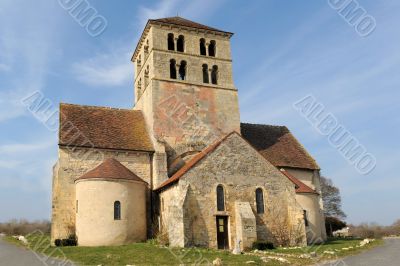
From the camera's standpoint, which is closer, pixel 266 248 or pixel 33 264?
pixel 33 264

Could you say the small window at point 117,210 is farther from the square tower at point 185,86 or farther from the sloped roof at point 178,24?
the sloped roof at point 178,24

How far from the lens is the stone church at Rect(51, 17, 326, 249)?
23484 mm

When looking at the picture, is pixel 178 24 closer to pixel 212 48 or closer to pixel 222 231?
pixel 212 48

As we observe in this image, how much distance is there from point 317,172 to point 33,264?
24.1 metres

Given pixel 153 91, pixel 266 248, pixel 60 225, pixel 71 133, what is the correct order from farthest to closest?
pixel 153 91, pixel 71 133, pixel 60 225, pixel 266 248

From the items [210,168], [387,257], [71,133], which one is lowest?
[387,257]

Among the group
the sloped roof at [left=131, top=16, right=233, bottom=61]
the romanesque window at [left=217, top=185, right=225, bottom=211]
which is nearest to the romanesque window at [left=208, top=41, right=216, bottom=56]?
the sloped roof at [left=131, top=16, right=233, bottom=61]

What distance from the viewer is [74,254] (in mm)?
19297

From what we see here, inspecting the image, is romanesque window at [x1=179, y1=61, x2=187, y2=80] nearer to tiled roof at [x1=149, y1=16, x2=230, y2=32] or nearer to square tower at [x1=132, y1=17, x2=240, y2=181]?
square tower at [x1=132, y1=17, x2=240, y2=181]

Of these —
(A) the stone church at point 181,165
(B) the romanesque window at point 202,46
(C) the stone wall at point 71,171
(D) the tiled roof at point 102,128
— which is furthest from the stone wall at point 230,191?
(B) the romanesque window at point 202,46

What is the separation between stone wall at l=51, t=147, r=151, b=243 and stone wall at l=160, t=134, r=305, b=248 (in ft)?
11.7

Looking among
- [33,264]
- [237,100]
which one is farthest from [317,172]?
[33,264]

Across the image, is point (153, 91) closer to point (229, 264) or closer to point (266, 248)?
point (266, 248)

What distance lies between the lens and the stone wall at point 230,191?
22.8 meters
